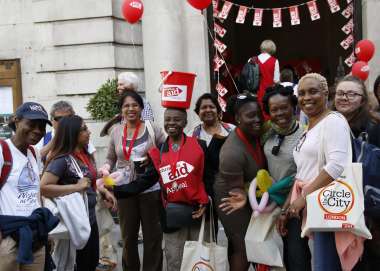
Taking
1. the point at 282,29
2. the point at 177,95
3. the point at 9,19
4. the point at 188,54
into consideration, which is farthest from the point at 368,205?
the point at 282,29

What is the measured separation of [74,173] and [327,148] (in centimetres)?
231

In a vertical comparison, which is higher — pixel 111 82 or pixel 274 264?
pixel 111 82

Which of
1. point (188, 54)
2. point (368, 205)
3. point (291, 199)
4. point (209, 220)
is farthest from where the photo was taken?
point (188, 54)

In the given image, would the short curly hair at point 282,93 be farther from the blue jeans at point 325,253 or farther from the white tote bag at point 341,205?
the blue jeans at point 325,253

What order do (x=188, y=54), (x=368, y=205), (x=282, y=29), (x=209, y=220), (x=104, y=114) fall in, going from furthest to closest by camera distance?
(x=282, y=29) < (x=188, y=54) < (x=104, y=114) < (x=209, y=220) < (x=368, y=205)

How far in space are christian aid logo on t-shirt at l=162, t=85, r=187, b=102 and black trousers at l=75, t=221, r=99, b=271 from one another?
1423 mm

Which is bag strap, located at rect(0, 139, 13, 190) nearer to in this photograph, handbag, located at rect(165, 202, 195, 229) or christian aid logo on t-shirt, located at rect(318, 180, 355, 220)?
handbag, located at rect(165, 202, 195, 229)

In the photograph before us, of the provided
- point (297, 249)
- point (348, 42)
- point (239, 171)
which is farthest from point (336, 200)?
point (348, 42)

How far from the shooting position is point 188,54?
10453mm

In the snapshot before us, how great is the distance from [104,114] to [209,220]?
15.4 ft

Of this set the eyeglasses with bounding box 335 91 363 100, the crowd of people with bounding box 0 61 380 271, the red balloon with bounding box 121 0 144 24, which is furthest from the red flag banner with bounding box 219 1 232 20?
the eyeglasses with bounding box 335 91 363 100

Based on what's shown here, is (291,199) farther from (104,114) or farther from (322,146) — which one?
(104,114)

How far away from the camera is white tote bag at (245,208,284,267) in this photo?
14.9ft

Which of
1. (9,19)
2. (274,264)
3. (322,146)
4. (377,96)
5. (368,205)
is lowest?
(274,264)
